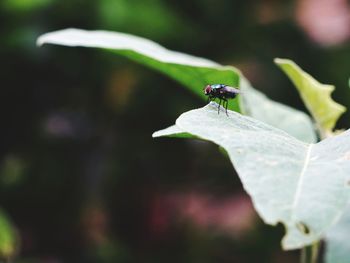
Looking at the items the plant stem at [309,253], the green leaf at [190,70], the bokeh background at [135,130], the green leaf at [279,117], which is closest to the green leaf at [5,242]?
the bokeh background at [135,130]

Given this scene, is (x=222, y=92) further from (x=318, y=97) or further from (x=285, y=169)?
(x=285, y=169)

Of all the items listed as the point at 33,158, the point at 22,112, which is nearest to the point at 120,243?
the point at 33,158

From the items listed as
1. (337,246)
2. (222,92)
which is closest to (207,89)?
(222,92)

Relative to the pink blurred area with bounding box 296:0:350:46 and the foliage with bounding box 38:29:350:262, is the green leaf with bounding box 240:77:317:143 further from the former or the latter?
the pink blurred area with bounding box 296:0:350:46

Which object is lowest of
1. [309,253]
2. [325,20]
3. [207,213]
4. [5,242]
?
[207,213]

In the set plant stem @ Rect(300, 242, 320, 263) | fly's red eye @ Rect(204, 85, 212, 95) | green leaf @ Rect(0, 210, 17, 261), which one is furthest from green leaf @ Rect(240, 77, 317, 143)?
green leaf @ Rect(0, 210, 17, 261)

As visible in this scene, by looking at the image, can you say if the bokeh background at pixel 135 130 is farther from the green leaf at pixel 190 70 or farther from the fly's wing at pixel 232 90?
the fly's wing at pixel 232 90

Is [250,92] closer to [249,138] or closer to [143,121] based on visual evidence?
[249,138]
